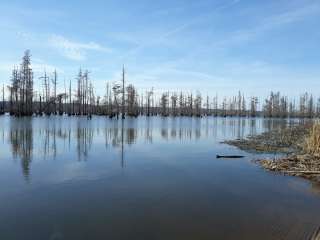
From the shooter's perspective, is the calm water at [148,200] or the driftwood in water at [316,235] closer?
the driftwood in water at [316,235]

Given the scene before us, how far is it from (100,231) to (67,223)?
2.87 feet

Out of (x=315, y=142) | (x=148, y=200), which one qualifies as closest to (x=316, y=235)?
(x=148, y=200)

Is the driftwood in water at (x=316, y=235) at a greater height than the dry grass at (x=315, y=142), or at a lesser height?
lesser

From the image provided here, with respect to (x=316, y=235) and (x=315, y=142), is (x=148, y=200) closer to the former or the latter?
(x=316, y=235)

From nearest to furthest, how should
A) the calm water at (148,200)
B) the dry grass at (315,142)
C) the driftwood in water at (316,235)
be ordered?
the driftwood in water at (316,235) < the calm water at (148,200) < the dry grass at (315,142)

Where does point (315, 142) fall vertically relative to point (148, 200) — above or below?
above

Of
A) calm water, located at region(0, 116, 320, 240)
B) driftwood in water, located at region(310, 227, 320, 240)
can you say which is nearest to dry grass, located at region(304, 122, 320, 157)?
calm water, located at region(0, 116, 320, 240)

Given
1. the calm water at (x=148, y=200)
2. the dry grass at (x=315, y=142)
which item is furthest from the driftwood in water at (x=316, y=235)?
the dry grass at (x=315, y=142)

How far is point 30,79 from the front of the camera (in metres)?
73.7

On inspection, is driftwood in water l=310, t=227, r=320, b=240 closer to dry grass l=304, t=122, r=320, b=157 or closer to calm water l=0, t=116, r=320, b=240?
calm water l=0, t=116, r=320, b=240

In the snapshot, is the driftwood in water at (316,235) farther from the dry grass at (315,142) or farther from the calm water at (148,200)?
the dry grass at (315,142)

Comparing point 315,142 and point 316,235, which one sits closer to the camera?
point 316,235

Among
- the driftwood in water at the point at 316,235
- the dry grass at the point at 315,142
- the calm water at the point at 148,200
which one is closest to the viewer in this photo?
the driftwood in water at the point at 316,235

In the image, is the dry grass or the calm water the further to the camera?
the dry grass
